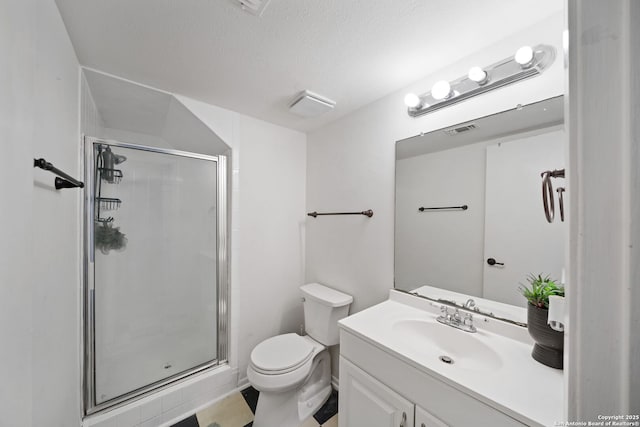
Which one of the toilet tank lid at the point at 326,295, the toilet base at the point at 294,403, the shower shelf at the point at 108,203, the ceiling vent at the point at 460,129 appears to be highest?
the ceiling vent at the point at 460,129

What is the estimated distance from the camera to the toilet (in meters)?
1.37

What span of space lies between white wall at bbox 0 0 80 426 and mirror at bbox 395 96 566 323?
4.95 ft

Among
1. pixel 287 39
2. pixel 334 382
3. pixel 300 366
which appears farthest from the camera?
pixel 334 382

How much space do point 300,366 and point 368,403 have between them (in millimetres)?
539

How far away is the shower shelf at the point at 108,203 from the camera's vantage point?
4.75 ft

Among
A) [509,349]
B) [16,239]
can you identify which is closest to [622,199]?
[509,349]

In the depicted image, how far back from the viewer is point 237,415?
5.00 feet

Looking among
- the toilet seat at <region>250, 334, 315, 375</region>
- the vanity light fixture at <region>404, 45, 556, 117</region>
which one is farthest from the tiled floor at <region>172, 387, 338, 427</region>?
the vanity light fixture at <region>404, 45, 556, 117</region>

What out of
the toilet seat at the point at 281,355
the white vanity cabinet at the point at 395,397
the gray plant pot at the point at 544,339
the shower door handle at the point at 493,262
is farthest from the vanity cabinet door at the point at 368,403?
the shower door handle at the point at 493,262

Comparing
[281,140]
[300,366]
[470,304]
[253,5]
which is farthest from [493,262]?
[281,140]

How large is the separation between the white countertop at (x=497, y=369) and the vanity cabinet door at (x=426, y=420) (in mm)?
157

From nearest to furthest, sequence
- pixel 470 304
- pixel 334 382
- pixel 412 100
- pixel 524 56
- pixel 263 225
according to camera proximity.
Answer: pixel 524 56 → pixel 470 304 → pixel 412 100 → pixel 334 382 → pixel 263 225

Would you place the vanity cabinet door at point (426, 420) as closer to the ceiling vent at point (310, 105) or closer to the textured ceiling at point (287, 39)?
the textured ceiling at point (287, 39)

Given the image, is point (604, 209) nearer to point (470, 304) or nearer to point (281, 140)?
point (470, 304)
